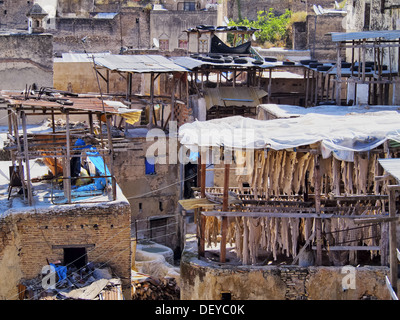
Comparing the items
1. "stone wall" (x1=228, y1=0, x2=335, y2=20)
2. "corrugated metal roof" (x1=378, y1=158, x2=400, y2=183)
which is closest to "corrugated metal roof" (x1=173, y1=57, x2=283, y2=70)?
"corrugated metal roof" (x1=378, y1=158, x2=400, y2=183)

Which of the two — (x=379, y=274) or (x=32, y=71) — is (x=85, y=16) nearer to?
(x=32, y=71)

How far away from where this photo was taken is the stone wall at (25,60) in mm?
27234

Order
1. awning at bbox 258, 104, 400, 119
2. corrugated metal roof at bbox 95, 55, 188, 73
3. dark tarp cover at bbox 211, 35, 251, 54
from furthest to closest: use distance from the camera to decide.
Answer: dark tarp cover at bbox 211, 35, 251, 54, corrugated metal roof at bbox 95, 55, 188, 73, awning at bbox 258, 104, 400, 119

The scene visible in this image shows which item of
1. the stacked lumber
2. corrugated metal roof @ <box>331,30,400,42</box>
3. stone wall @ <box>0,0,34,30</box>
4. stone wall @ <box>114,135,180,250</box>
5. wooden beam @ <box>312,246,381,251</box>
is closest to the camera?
wooden beam @ <box>312,246,381,251</box>

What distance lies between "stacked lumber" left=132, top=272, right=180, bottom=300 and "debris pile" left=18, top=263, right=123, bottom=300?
2311 millimetres

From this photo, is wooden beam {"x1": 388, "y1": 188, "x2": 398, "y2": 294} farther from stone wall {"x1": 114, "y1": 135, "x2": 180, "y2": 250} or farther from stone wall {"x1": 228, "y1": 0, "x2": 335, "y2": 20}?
stone wall {"x1": 228, "y1": 0, "x2": 335, "y2": 20}

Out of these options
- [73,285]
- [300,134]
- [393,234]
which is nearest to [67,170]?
[73,285]

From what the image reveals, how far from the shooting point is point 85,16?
46594 millimetres

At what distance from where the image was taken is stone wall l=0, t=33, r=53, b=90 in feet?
89.4

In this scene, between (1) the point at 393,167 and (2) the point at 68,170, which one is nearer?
(1) the point at 393,167

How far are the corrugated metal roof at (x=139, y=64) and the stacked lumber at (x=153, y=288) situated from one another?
25.6ft

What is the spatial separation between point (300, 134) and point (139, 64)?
11850 millimetres

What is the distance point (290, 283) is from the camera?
1427 centimetres

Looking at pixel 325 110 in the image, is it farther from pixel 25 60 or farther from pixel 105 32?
pixel 105 32
